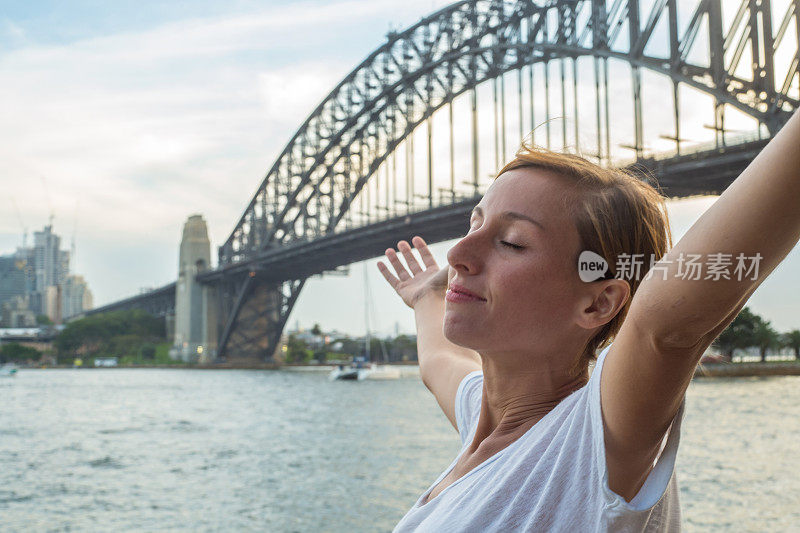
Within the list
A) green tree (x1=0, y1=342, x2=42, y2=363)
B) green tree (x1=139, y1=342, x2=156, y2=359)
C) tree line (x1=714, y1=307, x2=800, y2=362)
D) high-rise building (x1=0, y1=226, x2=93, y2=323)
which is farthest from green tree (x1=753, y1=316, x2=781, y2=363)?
high-rise building (x1=0, y1=226, x2=93, y2=323)

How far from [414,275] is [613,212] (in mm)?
732

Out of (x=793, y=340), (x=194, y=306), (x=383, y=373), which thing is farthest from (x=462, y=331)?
(x=793, y=340)

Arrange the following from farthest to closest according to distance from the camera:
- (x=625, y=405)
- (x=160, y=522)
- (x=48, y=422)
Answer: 1. (x=48, y=422)
2. (x=160, y=522)
3. (x=625, y=405)

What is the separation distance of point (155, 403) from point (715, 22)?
63.5 feet

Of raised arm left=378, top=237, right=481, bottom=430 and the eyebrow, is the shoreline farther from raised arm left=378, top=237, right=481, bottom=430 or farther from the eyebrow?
the eyebrow

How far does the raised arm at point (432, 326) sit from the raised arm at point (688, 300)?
0.66 m

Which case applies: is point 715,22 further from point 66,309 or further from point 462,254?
point 66,309

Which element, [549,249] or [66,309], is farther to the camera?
[66,309]

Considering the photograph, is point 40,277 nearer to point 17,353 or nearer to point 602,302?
point 17,353

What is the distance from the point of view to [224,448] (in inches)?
620

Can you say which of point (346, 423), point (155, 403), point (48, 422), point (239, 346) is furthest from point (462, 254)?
point (239, 346)

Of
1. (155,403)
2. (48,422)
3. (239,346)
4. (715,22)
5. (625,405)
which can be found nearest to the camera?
(625,405)

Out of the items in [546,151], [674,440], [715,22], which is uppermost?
[715,22]

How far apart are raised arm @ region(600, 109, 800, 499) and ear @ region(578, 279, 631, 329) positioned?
0.55 feet
